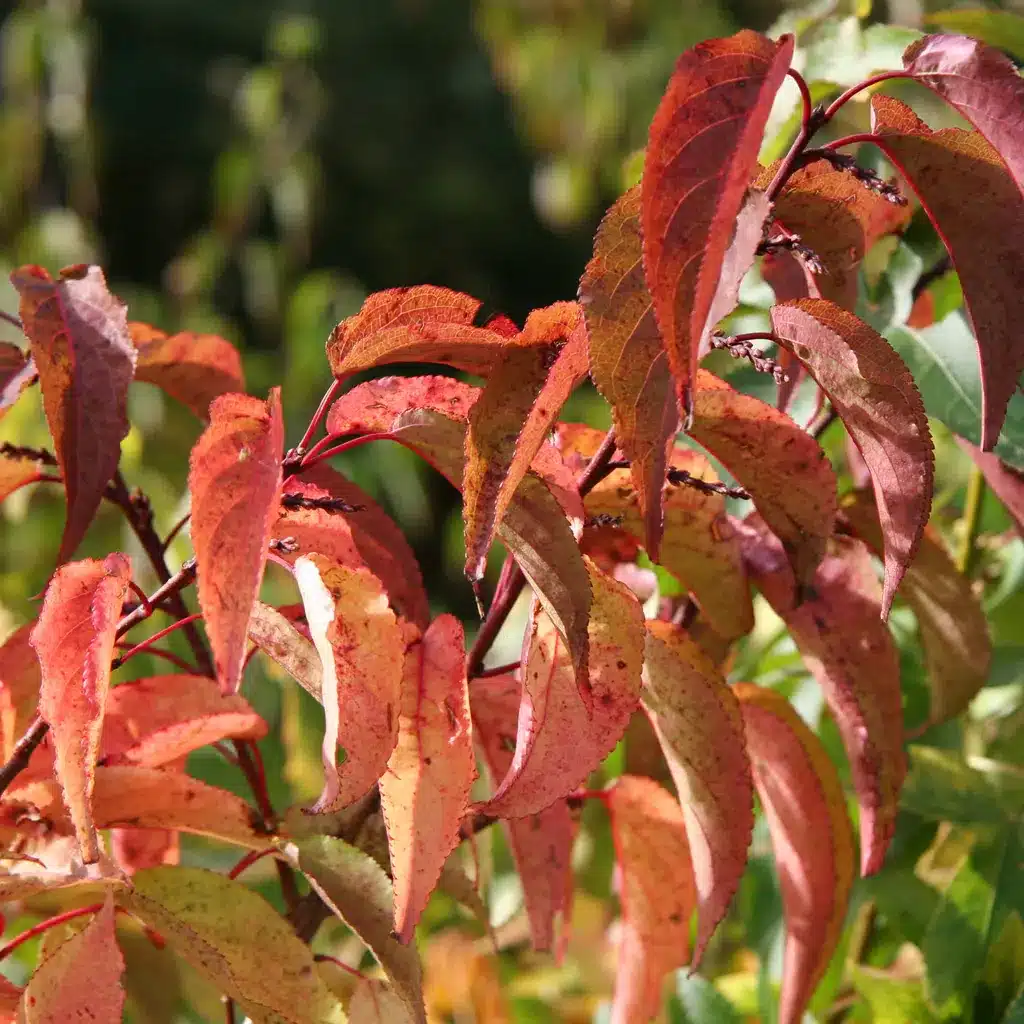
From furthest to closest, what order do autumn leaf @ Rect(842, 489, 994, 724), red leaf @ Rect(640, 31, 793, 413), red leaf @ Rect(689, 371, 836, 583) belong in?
autumn leaf @ Rect(842, 489, 994, 724)
red leaf @ Rect(689, 371, 836, 583)
red leaf @ Rect(640, 31, 793, 413)

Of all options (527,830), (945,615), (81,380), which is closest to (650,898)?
(527,830)

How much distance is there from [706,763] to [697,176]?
0.62ft

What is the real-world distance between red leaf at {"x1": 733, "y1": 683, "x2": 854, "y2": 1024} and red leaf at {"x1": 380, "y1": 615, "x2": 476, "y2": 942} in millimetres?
137

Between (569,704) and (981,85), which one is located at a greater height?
(981,85)

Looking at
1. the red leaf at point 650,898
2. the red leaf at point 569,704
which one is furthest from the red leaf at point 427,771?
the red leaf at point 650,898

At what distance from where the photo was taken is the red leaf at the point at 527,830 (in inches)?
18.2

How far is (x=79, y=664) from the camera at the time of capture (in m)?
0.36

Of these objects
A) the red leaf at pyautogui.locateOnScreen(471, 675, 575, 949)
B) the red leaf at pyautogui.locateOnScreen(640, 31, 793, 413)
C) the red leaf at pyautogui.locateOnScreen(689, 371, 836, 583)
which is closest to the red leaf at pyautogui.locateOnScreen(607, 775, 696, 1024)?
the red leaf at pyautogui.locateOnScreen(471, 675, 575, 949)

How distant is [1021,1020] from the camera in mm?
516

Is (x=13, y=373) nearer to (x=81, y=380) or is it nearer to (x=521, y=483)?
(x=81, y=380)

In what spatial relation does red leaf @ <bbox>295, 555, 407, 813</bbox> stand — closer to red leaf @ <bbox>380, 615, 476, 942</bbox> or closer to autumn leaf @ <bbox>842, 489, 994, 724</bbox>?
red leaf @ <bbox>380, 615, 476, 942</bbox>

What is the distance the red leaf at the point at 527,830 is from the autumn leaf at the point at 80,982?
0.47ft

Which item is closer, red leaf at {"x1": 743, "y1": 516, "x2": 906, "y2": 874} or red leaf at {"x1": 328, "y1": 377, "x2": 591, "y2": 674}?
red leaf at {"x1": 328, "y1": 377, "x2": 591, "y2": 674}

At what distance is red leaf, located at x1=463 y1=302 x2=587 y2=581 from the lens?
1.07 feet
